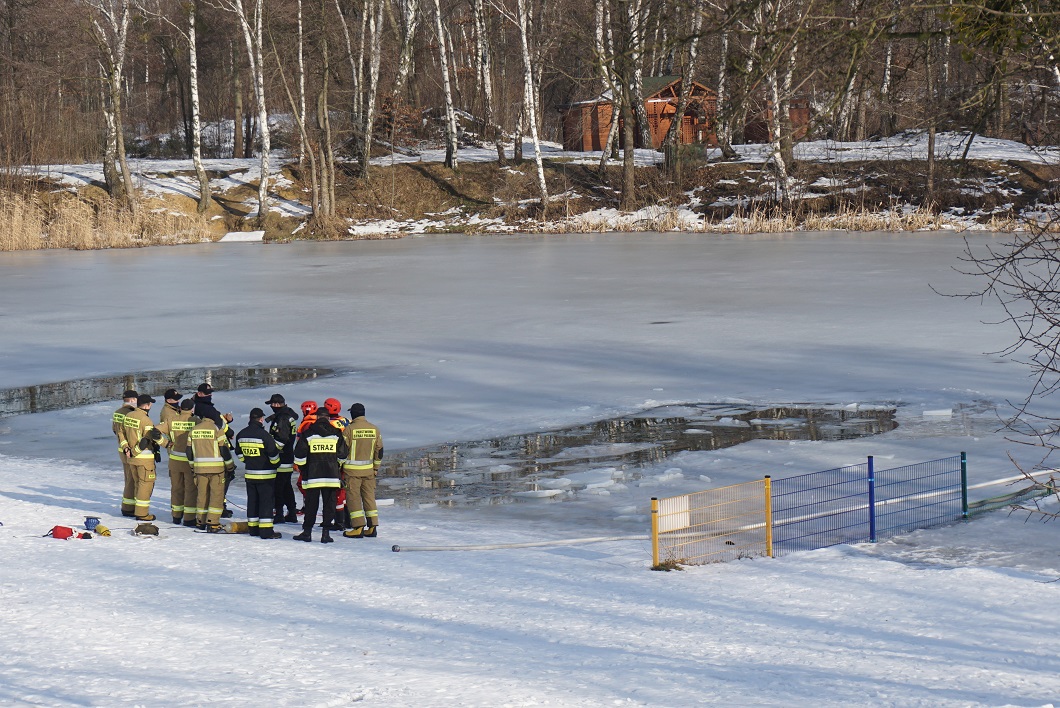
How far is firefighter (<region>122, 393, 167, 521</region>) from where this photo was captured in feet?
34.0

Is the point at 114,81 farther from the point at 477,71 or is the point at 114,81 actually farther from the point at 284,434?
the point at 284,434

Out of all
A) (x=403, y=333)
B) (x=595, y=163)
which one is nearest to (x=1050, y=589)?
(x=403, y=333)

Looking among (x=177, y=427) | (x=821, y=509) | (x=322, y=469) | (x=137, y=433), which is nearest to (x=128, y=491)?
(x=137, y=433)

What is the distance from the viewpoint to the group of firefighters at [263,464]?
998cm

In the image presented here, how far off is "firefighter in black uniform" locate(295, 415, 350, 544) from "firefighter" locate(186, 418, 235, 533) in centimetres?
80

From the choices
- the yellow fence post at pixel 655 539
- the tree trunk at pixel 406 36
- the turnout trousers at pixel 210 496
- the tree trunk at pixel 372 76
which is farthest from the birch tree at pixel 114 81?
the yellow fence post at pixel 655 539

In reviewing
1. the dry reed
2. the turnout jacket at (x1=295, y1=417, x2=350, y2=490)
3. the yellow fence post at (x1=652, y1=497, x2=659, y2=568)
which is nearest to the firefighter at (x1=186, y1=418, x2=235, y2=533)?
the turnout jacket at (x1=295, y1=417, x2=350, y2=490)

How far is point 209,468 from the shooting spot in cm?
1018

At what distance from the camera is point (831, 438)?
12664 millimetres

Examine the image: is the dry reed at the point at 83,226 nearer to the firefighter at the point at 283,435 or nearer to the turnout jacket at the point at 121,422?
the turnout jacket at the point at 121,422

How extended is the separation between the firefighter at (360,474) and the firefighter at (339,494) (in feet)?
0.44

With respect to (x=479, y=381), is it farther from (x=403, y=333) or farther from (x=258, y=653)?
(x=258, y=653)

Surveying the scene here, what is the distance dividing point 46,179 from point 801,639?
51.6 meters

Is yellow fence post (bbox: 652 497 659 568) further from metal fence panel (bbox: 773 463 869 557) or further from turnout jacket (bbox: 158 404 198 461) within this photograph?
turnout jacket (bbox: 158 404 198 461)
